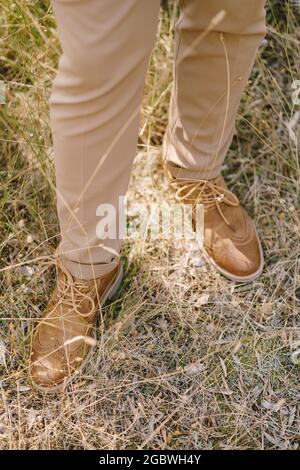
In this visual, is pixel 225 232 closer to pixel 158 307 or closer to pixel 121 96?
pixel 158 307

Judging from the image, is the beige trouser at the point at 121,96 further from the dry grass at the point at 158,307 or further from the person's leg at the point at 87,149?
the dry grass at the point at 158,307

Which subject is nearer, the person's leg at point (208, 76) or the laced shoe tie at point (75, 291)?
the person's leg at point (208, 76)

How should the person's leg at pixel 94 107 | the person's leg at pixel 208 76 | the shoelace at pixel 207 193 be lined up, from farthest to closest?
the shoelace at pixel 207 193 → the person's leg at pixel 208 76 → the person's leg at pixel 94 107

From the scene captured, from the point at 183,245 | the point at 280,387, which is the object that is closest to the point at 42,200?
the point at 183,245

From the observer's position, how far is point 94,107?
0.98m

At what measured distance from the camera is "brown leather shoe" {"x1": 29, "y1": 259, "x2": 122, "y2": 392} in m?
1.26

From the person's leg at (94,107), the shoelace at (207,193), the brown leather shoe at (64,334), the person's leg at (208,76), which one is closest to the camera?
the person's leg at (94,107)

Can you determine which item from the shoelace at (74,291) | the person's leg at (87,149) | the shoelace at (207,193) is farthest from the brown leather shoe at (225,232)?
the shoelace at (74,291)

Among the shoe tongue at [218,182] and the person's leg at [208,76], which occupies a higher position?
the person's leg at [208,76]

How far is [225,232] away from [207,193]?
0.11m

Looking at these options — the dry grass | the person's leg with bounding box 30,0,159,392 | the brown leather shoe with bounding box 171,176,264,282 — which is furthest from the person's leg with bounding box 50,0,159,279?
the brown leather shoe with bounding box 171,176,264,282

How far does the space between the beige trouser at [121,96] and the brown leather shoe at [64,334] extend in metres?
0.04

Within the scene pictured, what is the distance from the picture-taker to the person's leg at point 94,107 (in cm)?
89

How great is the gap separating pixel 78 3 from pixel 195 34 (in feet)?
1.38
